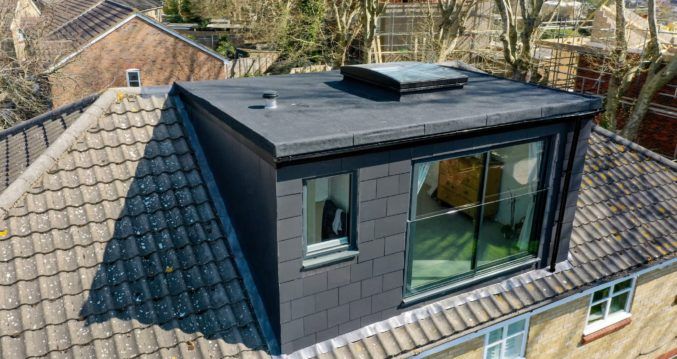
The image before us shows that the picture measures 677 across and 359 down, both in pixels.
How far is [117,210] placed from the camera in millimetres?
5680

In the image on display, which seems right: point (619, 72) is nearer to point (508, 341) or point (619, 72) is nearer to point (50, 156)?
point (508, 341)

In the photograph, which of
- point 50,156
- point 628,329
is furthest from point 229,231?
point 628,329

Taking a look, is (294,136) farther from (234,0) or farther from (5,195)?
(234,0)

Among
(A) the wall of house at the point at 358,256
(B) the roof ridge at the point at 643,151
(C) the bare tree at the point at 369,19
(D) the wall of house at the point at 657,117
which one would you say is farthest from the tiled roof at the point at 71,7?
(A) the wall of house at the point at 358,256

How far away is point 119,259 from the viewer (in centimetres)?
530

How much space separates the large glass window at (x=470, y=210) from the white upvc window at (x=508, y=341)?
54.6 inches

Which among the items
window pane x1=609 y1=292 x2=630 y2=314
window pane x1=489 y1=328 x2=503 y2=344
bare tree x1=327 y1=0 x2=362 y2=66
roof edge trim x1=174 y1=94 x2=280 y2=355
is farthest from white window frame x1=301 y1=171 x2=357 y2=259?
bare tree x1=327 y1=0 x2=362 y2=66

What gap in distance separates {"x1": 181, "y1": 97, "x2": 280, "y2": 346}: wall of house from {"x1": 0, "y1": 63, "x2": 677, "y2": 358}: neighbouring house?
3 cm

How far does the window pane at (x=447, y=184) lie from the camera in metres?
5.52

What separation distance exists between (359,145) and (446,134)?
3.29 feet

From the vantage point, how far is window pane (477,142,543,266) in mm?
5949

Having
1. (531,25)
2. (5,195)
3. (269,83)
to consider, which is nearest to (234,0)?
(531,25)

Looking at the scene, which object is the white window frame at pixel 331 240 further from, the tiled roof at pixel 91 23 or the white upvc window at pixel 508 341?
the tiled roof at pixel 91 23

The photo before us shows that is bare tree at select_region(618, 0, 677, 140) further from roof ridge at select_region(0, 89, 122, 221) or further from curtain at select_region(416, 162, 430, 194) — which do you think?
roof ridge at select_region(0, 89, 122, 221)
